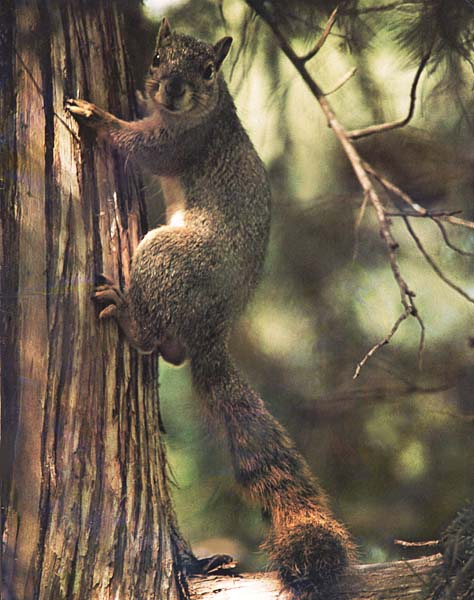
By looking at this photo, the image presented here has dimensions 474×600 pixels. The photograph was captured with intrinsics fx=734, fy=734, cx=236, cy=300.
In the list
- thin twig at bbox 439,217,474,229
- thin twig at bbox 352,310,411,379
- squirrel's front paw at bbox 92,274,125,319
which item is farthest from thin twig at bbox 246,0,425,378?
squirrel's front paw at bbox 92,274,125,319

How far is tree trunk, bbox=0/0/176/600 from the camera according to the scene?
1.15 metres

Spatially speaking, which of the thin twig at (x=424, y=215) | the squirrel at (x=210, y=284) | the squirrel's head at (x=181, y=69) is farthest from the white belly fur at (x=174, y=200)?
the thin twig at (x=424, y=215)

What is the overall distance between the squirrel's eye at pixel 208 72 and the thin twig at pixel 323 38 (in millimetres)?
174

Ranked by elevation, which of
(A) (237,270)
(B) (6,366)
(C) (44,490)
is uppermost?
(A) (237,270)

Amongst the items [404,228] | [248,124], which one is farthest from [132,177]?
[404,228]

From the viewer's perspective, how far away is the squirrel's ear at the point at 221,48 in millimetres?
1256

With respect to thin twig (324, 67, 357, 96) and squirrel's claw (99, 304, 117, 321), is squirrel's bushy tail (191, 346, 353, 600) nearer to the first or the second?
squirrel's claw (99, 304, 117, 321)

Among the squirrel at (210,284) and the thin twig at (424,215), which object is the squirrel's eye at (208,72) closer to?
the squirrel at (210,284)

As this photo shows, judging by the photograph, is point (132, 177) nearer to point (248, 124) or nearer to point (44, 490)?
point (248, 124)

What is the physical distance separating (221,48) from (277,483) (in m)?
0.75

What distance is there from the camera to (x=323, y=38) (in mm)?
1338

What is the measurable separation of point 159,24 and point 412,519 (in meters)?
0.95

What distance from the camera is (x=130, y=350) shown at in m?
1.24

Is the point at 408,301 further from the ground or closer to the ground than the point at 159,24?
closer to the ground
